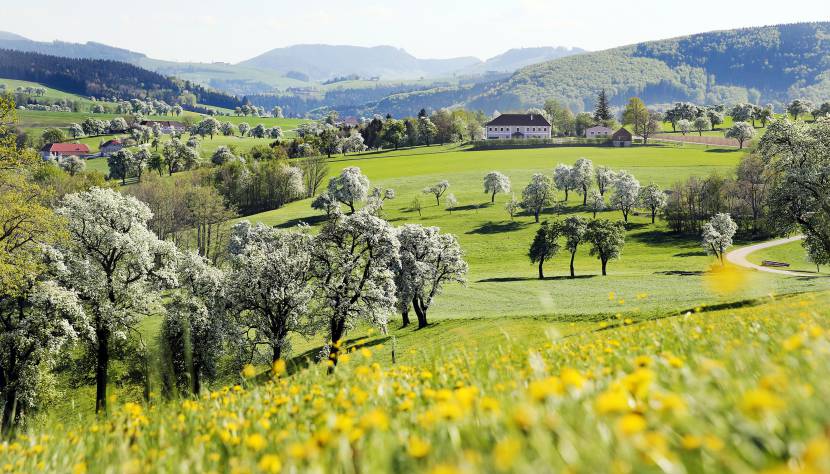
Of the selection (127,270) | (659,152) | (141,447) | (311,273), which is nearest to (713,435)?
(141,447)

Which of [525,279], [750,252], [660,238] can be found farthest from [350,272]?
[660,238]

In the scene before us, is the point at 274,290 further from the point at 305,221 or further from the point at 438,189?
the point at 438,189

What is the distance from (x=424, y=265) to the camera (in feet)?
191

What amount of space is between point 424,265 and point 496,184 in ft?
246

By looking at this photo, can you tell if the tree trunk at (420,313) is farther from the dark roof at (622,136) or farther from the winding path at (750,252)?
the dark roof at (622,136)

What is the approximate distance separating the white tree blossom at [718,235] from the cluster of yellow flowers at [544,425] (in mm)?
82636

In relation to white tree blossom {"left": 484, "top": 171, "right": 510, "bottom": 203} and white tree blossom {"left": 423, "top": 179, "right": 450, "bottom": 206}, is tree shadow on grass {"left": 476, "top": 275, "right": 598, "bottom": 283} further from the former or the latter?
white tree blossom {"left": 423, "top": 179, "right": 450, "bottom": 206}

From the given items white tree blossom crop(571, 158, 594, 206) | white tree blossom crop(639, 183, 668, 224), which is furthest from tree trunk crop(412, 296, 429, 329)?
white tree blossom crop(571, 158, 594, 206)

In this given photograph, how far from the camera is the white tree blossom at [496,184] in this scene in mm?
128750

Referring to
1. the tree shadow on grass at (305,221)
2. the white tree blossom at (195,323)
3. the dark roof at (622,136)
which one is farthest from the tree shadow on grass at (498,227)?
the dark roof at (622,136)

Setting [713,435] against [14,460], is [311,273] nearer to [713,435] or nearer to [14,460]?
[14,460]

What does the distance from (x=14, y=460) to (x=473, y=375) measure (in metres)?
5.66

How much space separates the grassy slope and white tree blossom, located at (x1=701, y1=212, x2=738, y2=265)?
99.7 inches

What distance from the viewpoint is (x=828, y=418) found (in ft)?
9.82
